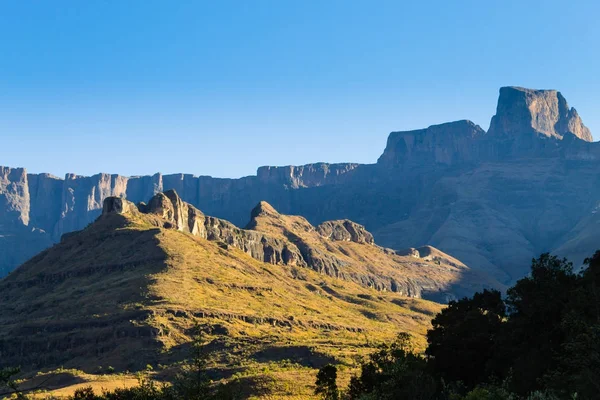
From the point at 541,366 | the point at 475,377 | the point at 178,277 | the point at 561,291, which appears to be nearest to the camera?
the point at 541,366

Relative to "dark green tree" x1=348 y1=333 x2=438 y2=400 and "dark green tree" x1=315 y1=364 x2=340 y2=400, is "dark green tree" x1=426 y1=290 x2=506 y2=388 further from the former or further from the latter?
"dark green tree" x1=315 y1=364 x2=340 y2=400

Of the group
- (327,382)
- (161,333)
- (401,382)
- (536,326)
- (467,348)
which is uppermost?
(536,326)

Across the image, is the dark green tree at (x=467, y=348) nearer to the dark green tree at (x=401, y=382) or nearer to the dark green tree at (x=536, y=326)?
the dark green tree at (x=536, y=326)

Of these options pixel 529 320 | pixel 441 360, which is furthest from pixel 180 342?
pixel 529 320

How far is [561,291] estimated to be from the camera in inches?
3583

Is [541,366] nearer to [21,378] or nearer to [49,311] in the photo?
[21,378]

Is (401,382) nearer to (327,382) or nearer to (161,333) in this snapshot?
(327,382)

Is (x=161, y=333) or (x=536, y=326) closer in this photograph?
(x=536, y=326)

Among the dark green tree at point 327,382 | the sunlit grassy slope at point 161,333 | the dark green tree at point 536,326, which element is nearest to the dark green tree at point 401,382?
the dark green tree at point 327,382

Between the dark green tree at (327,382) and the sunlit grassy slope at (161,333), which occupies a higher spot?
the dark green tree at (327,382)

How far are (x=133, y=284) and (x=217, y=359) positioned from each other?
44.5 metres

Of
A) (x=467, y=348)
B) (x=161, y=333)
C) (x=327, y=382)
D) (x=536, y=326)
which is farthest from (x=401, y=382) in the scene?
(x=161, y=333)

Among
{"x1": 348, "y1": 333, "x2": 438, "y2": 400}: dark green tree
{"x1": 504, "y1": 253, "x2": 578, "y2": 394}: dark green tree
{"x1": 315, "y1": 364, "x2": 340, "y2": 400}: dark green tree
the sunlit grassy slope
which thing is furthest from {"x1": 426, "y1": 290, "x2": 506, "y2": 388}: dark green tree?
the sunlit grassy slope

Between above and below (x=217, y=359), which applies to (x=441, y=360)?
above
